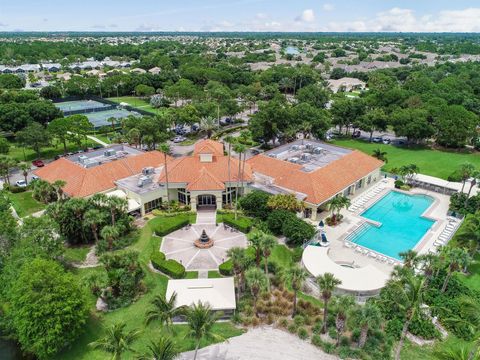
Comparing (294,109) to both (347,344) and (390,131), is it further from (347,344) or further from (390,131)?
(347,344)

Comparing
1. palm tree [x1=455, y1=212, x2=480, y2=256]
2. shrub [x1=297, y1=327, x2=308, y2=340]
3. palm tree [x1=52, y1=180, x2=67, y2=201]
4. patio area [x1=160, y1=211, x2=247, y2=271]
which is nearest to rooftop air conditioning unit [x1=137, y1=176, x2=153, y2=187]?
patio area [x1=160, y1=211, x2=247, y2=271]

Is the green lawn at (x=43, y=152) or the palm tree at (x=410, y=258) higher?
the palm tree at (x=410, y=258)

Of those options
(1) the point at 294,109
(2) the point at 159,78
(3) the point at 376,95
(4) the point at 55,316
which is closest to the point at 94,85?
(2) the point at 159,78

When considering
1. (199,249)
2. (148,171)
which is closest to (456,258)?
(199,249)

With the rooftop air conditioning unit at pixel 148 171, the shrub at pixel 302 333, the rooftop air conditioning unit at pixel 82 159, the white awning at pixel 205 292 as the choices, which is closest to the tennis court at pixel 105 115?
the rooftop air conditioning unit at pixel 82 159

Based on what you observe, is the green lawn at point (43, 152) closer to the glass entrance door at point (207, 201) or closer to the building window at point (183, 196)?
the building window at point (183, 196)

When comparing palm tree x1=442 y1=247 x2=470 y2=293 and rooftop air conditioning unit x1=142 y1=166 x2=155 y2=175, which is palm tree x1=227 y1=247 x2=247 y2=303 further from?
rooftop air conditioning unit x1=142 y1=166 x2=155 y2=175
